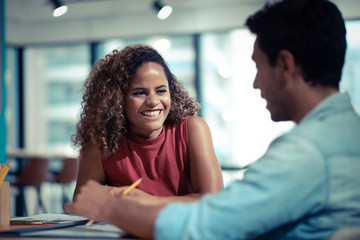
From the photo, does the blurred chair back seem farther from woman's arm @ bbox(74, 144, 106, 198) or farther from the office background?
woman's arm @ bbox(74, 144, 106, 198)

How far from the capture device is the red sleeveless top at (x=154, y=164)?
1.79 metres

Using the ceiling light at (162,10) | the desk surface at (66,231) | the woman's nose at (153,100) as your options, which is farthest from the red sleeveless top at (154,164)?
the ceiling light at (162,10)

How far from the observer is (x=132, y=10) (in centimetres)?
671

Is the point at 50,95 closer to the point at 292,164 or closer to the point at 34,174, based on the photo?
the point at 34,174

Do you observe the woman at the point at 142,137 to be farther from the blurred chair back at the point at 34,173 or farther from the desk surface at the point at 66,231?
the blurred chair back at the point at 34,173

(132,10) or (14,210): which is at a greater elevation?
(132,10)

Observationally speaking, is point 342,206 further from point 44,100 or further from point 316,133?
point 44,100

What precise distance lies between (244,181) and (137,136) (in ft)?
3.35

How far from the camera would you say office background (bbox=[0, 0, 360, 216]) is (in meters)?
6.27

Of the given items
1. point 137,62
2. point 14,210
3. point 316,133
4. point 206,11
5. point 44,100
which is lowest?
point 14,210

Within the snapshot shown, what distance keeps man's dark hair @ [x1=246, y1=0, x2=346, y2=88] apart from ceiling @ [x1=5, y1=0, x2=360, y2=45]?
5.24 meters

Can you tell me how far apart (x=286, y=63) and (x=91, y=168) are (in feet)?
3.56

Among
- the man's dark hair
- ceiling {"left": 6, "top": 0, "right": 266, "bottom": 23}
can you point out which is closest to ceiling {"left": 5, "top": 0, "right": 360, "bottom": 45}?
ceiling {"left": 6, "top": 0, "right": 266, "bottom": 23}

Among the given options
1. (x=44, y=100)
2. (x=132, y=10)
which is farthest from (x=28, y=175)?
(x=132, y=10)
